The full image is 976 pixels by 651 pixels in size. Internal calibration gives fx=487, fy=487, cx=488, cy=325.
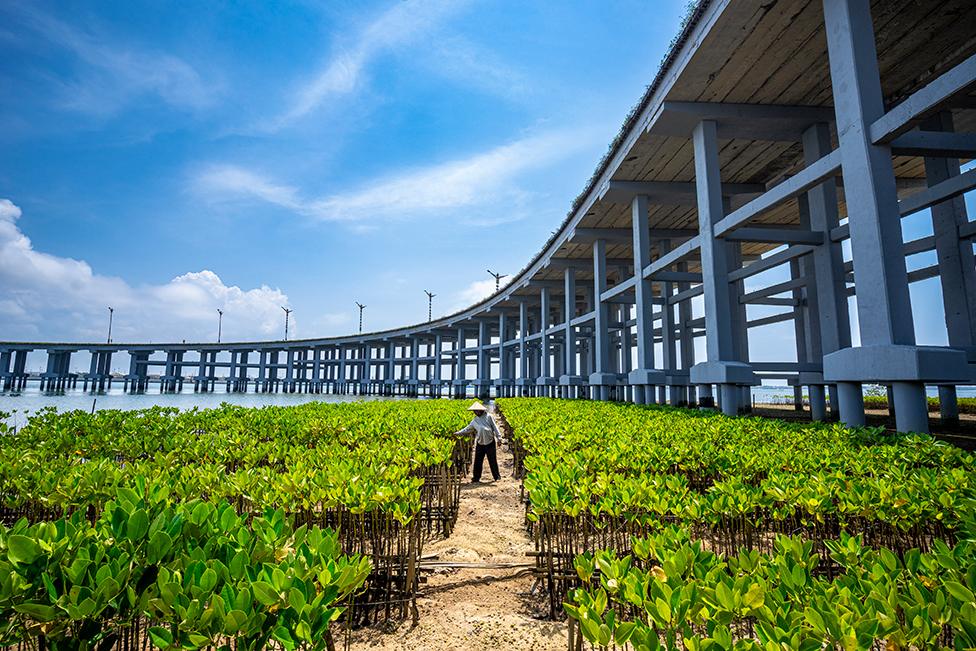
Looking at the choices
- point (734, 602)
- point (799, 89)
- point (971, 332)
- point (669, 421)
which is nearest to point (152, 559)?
point (734, 602)

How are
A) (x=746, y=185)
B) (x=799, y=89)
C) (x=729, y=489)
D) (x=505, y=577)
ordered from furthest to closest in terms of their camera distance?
1. (x=746, y=185)
2. (x=799, y=89)
3. (x=505, y=577)
4. (x=729, y=489)

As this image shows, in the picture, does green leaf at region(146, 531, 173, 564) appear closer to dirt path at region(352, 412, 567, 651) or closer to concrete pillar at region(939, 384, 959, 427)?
dirt path at region(352, 412, 567, 651)

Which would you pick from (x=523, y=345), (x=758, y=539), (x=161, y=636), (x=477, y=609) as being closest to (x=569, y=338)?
(x=523, y=345)

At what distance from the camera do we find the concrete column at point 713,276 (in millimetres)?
13547

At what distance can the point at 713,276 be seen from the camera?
14031mm

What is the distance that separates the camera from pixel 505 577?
468cm

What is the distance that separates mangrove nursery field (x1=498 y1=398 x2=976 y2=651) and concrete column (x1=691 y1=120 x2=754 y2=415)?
4757mm

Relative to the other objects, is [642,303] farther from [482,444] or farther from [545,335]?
[545,335]

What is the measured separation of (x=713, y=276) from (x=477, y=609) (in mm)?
12504

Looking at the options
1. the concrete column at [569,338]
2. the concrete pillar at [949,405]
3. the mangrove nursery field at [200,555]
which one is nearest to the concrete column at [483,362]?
the concrete column at [569,338]

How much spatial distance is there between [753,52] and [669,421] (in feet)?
30.3

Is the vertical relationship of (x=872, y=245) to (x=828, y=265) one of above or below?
below

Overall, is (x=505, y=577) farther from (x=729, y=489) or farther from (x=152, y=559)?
(x=152, y=559)

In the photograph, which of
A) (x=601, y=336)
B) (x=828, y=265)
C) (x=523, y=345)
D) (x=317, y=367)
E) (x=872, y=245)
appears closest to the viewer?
(x=872, y=245)
